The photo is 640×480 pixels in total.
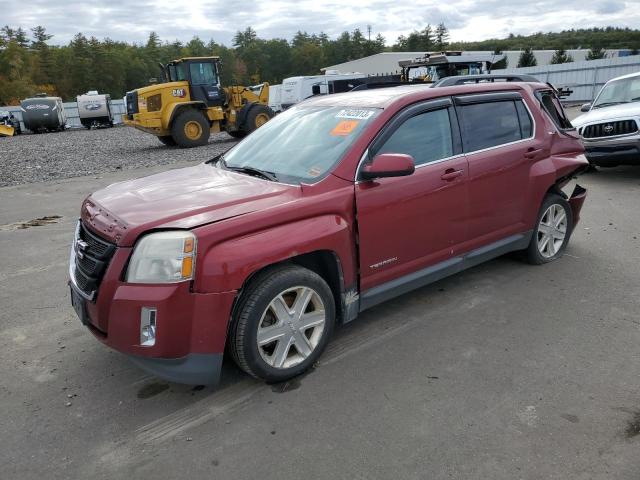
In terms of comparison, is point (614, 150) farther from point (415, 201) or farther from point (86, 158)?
point (86, 158)

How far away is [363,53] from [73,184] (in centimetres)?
10676

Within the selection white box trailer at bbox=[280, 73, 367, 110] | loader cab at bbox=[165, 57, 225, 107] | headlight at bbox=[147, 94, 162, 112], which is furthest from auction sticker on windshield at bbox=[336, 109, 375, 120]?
white box trailer at bbox=[280, 73, 367, 110]

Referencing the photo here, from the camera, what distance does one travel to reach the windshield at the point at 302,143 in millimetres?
3496

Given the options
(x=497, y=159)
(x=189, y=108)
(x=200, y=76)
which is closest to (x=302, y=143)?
(x=497, y=159)

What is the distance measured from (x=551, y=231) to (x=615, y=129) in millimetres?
4699

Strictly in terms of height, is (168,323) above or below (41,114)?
below

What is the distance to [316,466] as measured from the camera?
8.13ft

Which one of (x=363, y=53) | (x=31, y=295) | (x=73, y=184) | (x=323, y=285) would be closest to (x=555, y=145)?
(x=323, y=285)

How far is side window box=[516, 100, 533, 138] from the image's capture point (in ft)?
15.0

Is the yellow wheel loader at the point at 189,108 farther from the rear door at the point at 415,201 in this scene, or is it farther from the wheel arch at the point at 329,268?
the wheel arch at the point at 329,268

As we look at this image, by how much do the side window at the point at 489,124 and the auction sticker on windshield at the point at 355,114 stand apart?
0.91m

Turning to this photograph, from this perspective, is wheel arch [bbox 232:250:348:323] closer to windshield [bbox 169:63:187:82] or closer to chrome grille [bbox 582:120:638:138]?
chrome grille [bbox 582:120:638:138]

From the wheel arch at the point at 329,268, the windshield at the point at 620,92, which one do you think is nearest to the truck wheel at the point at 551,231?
the wheel arch at the point at 329,268

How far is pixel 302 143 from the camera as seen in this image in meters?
3.84
